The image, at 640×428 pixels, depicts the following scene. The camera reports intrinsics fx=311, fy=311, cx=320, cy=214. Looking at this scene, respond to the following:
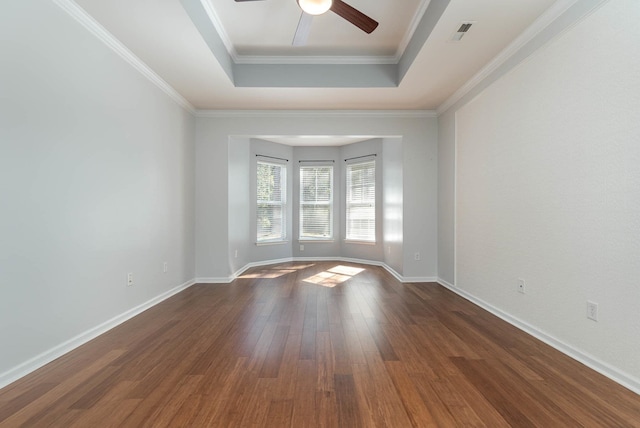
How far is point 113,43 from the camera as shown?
2.75m

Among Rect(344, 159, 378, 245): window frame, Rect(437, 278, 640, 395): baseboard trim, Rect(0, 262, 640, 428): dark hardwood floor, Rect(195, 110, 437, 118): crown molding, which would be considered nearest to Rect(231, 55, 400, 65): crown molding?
Rect(195, 110, 437, 118): crown molding

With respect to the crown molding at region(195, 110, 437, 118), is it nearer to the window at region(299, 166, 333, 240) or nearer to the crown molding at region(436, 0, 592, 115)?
the crown molding at region(436, 0, 592, 115)

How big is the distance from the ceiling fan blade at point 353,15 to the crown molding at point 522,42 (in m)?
1.33

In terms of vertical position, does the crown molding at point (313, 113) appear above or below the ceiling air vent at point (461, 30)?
below

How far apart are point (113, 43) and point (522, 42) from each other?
11.8ft

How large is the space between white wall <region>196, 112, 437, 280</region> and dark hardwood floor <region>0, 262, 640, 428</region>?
1.51 metres

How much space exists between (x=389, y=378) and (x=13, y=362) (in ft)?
7.46

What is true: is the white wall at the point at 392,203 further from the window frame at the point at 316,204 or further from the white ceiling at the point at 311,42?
the window frame at the point at 316,204

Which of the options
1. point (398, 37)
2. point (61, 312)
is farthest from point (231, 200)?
point (398, 37)

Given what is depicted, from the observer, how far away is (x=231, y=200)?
15.8 feet

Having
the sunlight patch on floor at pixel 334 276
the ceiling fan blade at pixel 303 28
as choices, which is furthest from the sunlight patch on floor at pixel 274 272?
the ceiling fan blade at pixel 303 28

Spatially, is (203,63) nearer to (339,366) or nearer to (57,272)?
(57,272)

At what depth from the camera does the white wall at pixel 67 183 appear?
1.89m

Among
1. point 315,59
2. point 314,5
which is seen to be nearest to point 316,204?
point 315,59
